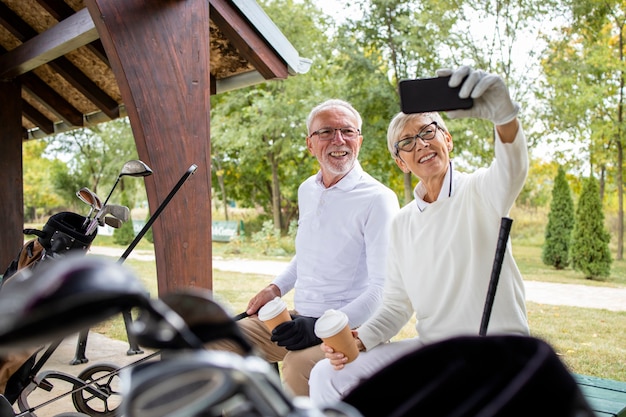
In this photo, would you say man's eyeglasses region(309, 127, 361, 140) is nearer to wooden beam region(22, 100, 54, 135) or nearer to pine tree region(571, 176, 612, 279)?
wooden beam region(22, 100, 54, 135)

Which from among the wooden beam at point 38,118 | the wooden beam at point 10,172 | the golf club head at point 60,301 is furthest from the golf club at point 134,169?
the wooden beam at point 38,118

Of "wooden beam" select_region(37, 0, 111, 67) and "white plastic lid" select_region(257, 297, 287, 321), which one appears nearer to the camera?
"white plastic lid" select_region(257, 297, 287, 321)

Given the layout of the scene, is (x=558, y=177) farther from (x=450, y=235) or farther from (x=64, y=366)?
(x=450, y=235)

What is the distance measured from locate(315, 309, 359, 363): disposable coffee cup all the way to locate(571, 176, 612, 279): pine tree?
9676mm

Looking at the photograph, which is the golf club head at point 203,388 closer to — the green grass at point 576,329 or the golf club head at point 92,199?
the golf club head at point 92,199

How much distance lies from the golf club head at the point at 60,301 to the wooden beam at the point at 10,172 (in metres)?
5.61

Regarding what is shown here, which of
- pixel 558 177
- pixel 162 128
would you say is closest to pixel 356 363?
pixel 162 128

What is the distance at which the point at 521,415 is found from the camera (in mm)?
619

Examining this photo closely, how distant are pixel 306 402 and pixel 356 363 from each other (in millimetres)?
1456

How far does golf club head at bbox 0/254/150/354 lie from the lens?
0.50 m

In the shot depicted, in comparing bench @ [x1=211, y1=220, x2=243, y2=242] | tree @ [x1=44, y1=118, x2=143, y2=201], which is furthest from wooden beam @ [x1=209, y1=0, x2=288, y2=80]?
tree @ [x1=44, y1=118, x2=143, y2=201]

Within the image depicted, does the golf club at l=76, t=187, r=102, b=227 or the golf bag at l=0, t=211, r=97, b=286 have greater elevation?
the golf club at l=76, t=187, r=102, b=227

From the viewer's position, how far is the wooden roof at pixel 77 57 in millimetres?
3530

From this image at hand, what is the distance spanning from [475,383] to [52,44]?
438 cm
